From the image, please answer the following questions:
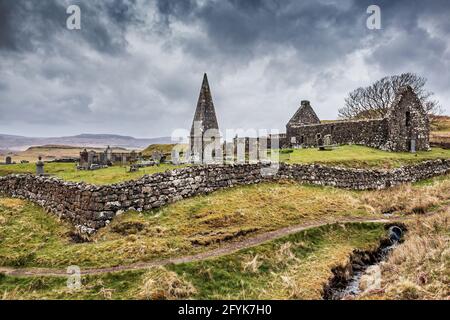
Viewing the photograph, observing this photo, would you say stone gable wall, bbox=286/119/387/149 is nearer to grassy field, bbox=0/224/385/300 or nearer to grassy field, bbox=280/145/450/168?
grassy field, bbox=280/145/450/168

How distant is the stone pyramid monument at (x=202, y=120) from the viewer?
23.6 metres

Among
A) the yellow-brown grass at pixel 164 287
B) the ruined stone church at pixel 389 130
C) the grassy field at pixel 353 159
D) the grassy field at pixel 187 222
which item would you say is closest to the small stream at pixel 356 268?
A: the grassy field at pixel 187 222

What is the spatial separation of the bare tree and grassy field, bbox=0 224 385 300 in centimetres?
4286

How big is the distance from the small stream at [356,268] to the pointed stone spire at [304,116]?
2746 cm

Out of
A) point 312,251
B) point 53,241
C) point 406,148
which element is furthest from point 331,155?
point 53,241

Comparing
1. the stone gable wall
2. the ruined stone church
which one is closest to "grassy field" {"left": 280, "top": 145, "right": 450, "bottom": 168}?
the ruined stone church

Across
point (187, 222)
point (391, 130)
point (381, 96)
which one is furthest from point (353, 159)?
point (381, 96)

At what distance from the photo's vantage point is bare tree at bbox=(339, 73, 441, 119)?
1970 inches

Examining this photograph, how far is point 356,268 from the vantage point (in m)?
11.7

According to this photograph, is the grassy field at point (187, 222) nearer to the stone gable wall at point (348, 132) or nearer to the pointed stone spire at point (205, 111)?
the pointed stone spire at point (205, 111)

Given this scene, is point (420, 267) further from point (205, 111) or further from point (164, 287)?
point (205, 111)
